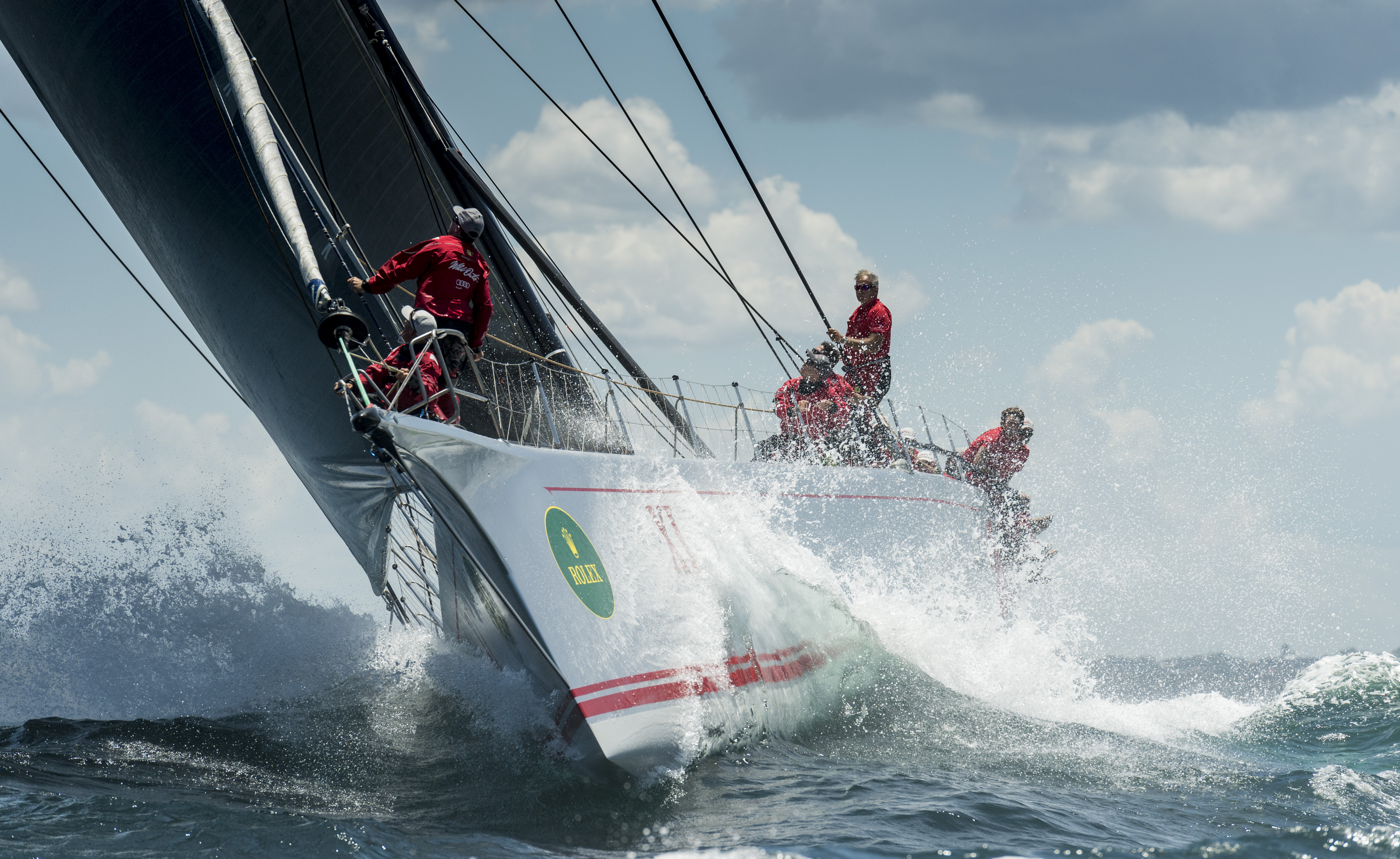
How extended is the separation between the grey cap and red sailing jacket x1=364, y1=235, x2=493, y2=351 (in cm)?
5

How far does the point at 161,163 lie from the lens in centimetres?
554

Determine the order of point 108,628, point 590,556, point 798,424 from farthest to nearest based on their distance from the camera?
point 798,424 → point 108,628 → point 590,556

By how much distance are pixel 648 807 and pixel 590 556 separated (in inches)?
38.3

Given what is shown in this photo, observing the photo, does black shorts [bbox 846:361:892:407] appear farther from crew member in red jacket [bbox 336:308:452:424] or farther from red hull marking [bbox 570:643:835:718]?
crew member in red jacket [bbox 336:308:452:424]

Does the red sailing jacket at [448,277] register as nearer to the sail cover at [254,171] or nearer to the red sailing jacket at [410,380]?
the red sailing jacket at [410,380]

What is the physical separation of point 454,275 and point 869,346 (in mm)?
4068

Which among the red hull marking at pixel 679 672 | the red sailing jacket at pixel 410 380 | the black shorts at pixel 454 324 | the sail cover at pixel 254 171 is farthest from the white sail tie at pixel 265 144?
the red hull marking at pixel 679 672

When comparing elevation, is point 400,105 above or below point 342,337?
above

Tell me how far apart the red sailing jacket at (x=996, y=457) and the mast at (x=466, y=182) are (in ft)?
13.7

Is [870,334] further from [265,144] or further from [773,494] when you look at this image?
[265,144]

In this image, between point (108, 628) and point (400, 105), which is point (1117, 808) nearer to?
point (400, 105)

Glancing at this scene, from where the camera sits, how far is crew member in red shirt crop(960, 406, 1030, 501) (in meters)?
8.94

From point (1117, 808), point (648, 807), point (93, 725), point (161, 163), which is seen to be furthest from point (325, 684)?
point (1117, 808)

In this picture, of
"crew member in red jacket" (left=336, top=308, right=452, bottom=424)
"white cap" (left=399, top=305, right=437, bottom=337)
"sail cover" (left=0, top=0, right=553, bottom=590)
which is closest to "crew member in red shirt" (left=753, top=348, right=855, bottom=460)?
"sail cover" (left=0, top=0, right=553, bottom=590)
